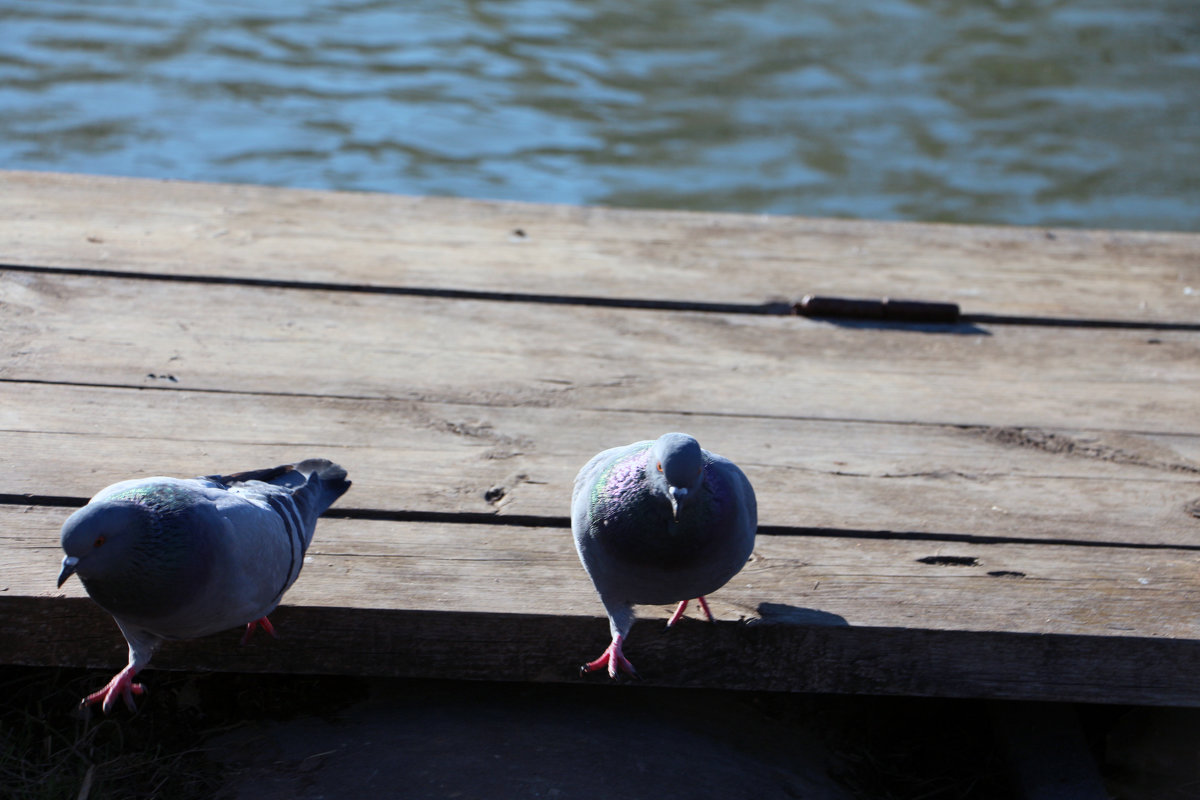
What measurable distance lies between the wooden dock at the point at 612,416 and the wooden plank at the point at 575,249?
0.04ft

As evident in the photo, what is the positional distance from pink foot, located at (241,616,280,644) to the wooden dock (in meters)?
0.03

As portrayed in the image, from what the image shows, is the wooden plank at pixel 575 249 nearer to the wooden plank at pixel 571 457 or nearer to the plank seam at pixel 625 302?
the plank seam at pixel 625 302

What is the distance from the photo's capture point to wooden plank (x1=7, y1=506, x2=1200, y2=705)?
6.11 feet

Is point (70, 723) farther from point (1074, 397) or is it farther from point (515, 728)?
point (1074, 397)

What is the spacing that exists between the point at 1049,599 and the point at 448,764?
104 cm

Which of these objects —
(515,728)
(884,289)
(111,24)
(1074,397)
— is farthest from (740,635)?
(111,24)

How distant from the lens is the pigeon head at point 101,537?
62.7 inches

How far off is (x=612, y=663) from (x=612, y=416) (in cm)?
69

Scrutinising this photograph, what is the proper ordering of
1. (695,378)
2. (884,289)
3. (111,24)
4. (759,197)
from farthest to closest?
(111,24)
(759,197)
(884,289)
(695,378)

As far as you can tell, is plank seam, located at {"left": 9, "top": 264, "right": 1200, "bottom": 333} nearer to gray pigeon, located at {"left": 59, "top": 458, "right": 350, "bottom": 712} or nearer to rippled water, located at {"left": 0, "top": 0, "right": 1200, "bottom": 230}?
gray pigeon, located at {"left": 59, "top": 458, "right": 350, "bottom": 712}

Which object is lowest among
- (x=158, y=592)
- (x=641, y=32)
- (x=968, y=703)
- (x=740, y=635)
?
(x=968, y=703)

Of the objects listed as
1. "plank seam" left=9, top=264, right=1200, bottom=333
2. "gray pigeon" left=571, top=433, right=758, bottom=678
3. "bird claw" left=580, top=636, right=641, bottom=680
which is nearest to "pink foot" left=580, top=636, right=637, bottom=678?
"bird claw" left=580, top=636, right=641, bottom=680

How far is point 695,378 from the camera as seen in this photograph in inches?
102

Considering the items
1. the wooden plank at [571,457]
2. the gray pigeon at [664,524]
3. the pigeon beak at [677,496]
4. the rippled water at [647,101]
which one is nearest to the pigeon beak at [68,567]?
the wooden plank at [571,457]
